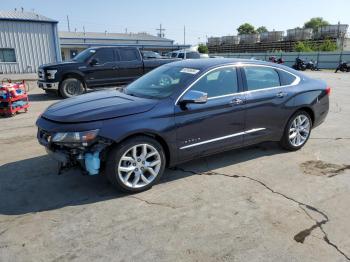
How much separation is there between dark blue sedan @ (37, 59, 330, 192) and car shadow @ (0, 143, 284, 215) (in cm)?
35

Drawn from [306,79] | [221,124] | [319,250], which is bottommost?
[319,250]

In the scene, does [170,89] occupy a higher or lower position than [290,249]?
higher

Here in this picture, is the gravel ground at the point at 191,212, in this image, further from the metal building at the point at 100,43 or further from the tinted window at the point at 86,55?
the metal building at the point at 100,43

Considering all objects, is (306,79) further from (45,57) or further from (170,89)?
(45,57)

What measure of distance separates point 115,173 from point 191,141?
3.73 ft

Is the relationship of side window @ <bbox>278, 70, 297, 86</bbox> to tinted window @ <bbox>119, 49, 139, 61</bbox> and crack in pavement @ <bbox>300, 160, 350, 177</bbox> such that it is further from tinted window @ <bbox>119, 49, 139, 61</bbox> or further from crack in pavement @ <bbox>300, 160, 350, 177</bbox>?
tinted window @ <bbox>119, 49, 139, 61</bbox>

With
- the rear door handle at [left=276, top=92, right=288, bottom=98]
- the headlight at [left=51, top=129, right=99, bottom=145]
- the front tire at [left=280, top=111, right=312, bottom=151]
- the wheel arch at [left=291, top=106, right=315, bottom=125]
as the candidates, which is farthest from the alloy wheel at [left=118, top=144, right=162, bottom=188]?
the wheel arch at [left=291, top=106, right=315, bottom=125]

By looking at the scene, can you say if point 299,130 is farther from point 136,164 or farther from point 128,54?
point 128,54

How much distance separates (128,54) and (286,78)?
8.02 meters

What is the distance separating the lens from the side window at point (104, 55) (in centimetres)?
1188

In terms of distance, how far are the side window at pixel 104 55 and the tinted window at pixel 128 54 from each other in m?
0.39

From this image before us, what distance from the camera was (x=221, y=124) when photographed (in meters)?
4.74

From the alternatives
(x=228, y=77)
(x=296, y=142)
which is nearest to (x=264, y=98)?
(x=228, y=77)

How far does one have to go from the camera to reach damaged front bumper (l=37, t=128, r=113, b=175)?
385 cm
